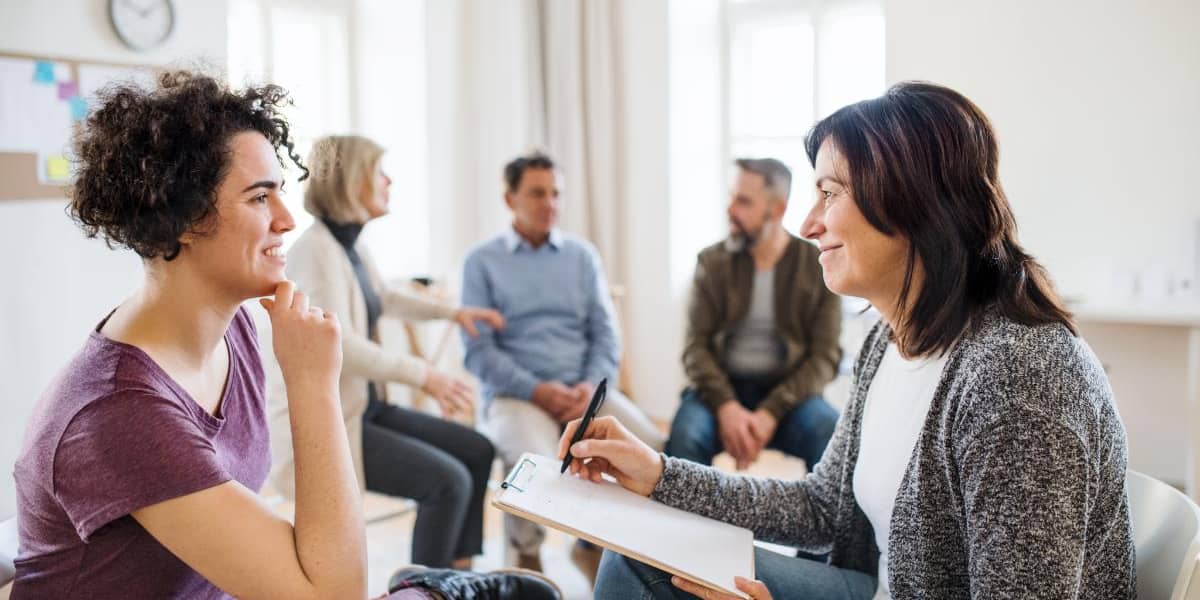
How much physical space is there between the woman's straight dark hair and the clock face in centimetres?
235

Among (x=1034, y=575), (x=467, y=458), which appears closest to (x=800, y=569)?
(x=1034, y=575)

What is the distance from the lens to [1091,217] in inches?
130

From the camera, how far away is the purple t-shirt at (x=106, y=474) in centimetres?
→ 101

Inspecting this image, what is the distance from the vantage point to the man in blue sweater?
2.71 m

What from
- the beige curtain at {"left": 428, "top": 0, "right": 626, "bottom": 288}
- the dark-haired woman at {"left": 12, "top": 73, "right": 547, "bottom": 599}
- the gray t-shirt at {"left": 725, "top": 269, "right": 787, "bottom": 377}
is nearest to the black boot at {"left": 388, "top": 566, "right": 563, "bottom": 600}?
the dark-haired woman at {"left": 12, "top": 73, "right": 547, "bottom": 599}

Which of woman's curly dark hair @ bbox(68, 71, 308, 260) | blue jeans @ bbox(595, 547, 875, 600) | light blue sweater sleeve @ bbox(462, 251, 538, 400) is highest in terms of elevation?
woman's curly dark hair @ bbox(68, 71, 308, 260)

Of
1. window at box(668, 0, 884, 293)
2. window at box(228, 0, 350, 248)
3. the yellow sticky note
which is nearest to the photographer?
the yellow sticky note

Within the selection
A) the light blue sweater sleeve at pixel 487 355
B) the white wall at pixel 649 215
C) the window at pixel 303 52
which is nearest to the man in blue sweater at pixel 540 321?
the light blue sweater sleeve at pixel 487 355

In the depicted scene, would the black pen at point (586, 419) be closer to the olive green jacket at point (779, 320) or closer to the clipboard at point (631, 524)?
the clipboard at point (631, 524)

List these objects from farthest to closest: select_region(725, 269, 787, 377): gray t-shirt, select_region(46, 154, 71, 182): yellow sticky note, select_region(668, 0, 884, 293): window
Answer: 1. select_region(668, 0, 884, 293): window
2. select_region(725, 269, 787, 377): gray t-shirt
3. select_region(46, 154, 71, 182): yellow sticky note

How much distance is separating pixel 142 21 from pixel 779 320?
81.0 inches

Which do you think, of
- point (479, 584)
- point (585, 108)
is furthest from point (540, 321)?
point (585, 108)

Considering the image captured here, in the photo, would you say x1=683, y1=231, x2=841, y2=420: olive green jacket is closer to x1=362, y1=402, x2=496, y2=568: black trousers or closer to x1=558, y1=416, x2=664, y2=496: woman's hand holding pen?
x1=362, y1=402, x2=496, y2=568: black trousers

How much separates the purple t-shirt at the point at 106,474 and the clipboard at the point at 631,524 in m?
0.39
